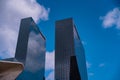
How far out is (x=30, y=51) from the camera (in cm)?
9112

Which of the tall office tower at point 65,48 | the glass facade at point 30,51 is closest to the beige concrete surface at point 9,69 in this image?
the glass facade at point 30,51

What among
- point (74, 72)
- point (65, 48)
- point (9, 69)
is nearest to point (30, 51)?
point (65, 48)

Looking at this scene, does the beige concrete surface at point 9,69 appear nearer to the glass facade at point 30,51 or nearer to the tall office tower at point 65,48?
the glass facade at point 30,51

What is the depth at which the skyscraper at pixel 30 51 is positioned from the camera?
82938mm

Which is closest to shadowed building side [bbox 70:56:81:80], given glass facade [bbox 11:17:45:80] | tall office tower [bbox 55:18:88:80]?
glass facade [bbox 11:17:45:80]

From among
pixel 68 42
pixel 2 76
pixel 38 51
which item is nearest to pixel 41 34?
pixel 38 51

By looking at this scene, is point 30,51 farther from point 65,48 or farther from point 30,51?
point 65,48

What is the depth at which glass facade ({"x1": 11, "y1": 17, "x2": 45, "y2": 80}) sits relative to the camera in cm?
8331

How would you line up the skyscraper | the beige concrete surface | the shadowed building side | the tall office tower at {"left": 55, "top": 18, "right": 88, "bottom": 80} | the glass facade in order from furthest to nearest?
the tall office tower at {"left": 55, "top": 18, "right": 88, "bottom": 80}
the glass facade
the skyscraper
the shadowed building side
the beige concrete surface

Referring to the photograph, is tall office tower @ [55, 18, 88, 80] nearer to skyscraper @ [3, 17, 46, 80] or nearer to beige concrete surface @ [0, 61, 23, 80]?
skyscraper @ [3, 17, 46, 80]

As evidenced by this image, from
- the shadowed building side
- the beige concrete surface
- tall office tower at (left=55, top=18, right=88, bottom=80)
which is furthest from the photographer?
tall office tower at (left=55, top=18, right=88, bottom=80)

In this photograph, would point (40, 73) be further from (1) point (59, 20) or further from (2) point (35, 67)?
(1) point (59, 20)

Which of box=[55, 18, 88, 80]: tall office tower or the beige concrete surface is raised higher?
box=[55, 18, 88, 80]: tall office tower

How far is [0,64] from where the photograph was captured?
6832mm
